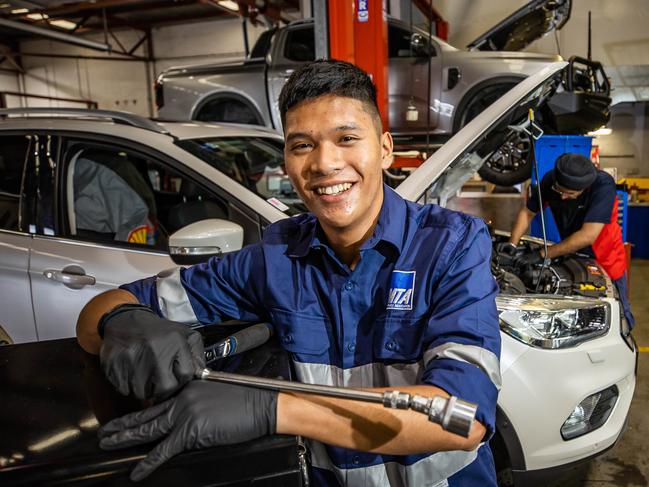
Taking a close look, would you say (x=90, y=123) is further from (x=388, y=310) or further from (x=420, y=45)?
(x=420, y=45)

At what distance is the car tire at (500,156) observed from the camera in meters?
4.91

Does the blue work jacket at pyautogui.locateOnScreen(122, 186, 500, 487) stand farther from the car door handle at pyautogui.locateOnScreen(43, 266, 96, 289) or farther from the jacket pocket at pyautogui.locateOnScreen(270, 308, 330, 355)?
the car door handle at pyautogui.locateOnScreen(43, 266, 96, 289)

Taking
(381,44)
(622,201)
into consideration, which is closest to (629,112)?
(622,201)

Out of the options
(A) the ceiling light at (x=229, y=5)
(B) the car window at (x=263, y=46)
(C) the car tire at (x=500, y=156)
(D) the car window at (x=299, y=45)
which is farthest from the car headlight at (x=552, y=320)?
(A) the ceiling light at (x=229, y=5)

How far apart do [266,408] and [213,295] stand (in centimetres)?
57

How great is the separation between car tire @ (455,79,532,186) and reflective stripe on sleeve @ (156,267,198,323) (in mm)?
4091

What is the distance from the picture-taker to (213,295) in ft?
4.47

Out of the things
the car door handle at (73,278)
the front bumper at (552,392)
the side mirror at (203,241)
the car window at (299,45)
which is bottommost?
the front bumper at (552,392)

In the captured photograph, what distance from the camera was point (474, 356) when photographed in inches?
36.7

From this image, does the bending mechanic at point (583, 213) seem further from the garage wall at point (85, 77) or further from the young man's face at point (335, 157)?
the garage wall at point (85, 77)

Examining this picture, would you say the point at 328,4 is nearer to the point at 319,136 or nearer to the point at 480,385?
the point at 319,136

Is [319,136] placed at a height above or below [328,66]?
below

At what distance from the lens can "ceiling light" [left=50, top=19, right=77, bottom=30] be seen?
41.5ft

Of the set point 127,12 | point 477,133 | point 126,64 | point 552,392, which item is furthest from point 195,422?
point 126,64
